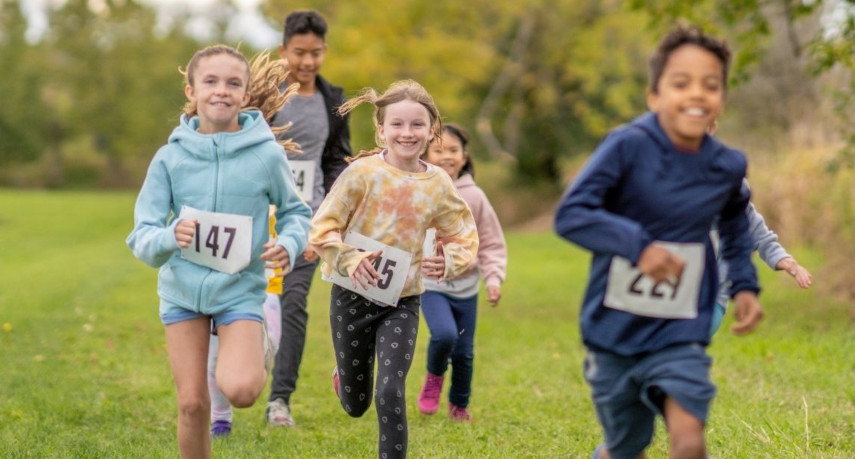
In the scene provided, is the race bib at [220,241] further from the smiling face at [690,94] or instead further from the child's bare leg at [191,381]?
the smiling face at [690,94]

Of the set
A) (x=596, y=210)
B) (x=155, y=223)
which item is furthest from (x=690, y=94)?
(x=155, y=223)

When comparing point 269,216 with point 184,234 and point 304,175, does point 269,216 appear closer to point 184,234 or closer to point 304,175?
point 184,234

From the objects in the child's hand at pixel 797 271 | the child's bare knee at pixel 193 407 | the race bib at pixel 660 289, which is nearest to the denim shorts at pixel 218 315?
the child's bare knee at pixel 193 407

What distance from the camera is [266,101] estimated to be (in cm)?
609

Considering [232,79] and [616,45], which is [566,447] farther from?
[616,45]

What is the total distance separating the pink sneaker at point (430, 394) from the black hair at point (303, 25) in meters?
2.26

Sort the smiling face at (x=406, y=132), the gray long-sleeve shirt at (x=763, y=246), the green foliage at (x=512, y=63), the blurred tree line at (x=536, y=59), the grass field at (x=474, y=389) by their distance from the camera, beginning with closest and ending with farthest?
the smiling face at (x=406, y=132) → the gray long-sleeve shirt at (x=763, y=246) → the grass field at (x=474, y=389) → the blurred tree line at (x=536, y=59) → the green foliage at (x=512, y=63)

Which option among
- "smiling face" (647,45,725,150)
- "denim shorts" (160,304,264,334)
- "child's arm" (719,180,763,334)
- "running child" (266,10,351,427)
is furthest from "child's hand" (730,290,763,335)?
"running child" (266,10,351,427)

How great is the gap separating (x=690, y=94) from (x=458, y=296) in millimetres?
3509

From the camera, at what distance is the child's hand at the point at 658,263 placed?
12.9ft

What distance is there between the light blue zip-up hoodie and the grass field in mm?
1582

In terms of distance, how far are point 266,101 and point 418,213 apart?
1076 mm

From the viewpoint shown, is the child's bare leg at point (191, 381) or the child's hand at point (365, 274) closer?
the child's bare leg at point (191, 381)

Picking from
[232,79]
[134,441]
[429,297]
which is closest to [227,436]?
[134,441]
